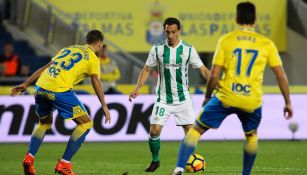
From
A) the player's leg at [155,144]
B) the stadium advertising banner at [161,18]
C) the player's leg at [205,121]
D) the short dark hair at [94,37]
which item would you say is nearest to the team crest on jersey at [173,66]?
the player's leg at [155,144]

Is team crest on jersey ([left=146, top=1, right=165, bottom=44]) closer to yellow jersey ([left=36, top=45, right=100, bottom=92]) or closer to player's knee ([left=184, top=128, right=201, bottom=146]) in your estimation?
yellow jersey ([left=36, top=45, right=100, bottom=92])

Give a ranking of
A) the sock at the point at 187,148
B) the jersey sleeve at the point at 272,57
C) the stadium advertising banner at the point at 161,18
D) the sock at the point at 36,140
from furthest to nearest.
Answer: the stadium advertising banner at the point at 161,18, the sock at the point at 36,140, the sock at the point at 187,148, the jersey sleeve at the point at 272,57

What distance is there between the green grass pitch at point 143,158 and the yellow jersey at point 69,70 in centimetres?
143

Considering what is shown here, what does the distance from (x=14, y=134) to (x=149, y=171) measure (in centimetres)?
757

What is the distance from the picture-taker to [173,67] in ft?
38.6

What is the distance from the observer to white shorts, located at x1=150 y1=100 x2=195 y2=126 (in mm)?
11789

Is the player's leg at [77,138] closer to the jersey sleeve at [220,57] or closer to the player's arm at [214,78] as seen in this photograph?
the player's arm at [214,78]

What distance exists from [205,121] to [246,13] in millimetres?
1228

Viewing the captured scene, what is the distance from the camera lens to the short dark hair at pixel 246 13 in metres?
8.77

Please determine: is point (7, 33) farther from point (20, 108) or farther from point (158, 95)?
point (158, 95)

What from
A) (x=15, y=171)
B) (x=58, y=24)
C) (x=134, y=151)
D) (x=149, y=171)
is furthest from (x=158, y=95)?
(x=58, y=24)

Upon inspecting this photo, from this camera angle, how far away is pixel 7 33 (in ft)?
77.8

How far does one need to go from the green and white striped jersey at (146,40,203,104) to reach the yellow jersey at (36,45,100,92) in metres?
1.64

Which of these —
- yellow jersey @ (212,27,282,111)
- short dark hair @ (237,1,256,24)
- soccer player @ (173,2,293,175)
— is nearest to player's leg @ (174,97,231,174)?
soccer player @ (173,2,293,175)
